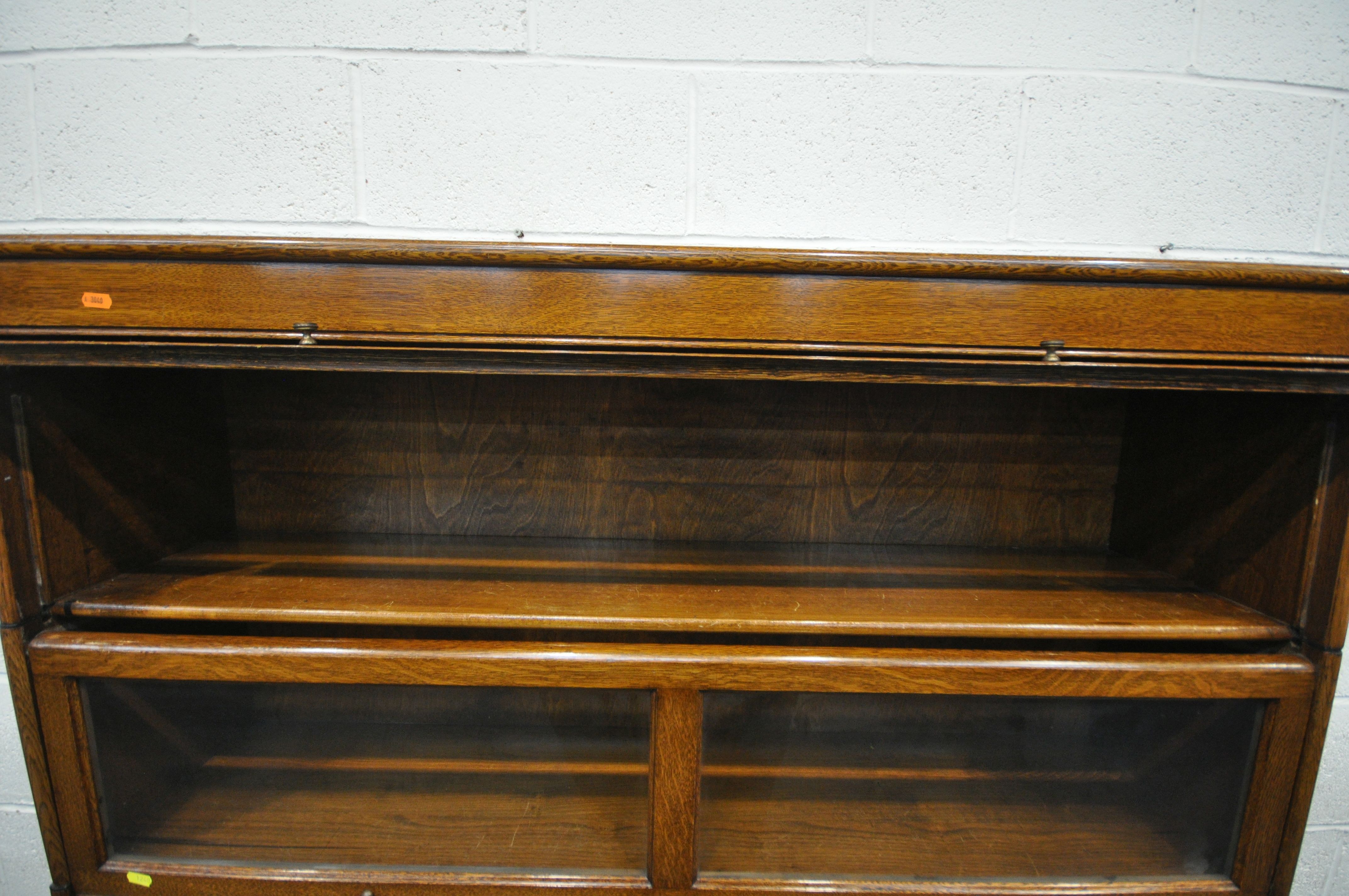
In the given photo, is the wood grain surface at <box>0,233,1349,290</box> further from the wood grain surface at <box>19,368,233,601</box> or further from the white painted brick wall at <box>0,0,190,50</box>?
the white painted brick wall at <box>0,0,190,50</box>

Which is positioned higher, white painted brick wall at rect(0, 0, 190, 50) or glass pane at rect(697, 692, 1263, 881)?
white painted brick wall at rect(0, 0, 190, 50)

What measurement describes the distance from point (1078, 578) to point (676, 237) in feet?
1.94

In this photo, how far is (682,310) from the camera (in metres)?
0.49

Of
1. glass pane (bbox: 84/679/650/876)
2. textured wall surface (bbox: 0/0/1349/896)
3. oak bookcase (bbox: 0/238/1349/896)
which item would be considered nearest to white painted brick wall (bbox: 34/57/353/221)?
textured wall surface (bbox: 0/0/1349/896)

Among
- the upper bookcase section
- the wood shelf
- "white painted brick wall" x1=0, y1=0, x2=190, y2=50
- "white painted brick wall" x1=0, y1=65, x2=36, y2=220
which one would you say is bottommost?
the wood shelf

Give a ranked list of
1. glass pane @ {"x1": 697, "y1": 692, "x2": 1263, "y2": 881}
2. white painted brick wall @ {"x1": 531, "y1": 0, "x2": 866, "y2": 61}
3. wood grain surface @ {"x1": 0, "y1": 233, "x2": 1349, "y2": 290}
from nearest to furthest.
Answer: wood grain surface @ {"x1": 0, "y1": 233, "x2": 1349, "y2": 290} → glass pane @ {"x1": 697, "y1": 692, "x2": 1263, "y2": 881} → white painted brick wall @ {"x1": 531, "y1": 0, "x2": 866, "y2": 61}

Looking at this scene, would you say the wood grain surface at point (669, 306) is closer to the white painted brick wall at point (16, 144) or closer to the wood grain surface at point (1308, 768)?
the wood grain surface at point (1308, 768)

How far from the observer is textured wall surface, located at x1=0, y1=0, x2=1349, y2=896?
0.72m

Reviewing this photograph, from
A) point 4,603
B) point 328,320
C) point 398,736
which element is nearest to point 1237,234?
point 328,320

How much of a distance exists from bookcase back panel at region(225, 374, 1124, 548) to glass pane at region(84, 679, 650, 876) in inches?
8.2

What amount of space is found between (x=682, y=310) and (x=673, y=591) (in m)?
A: 0.28

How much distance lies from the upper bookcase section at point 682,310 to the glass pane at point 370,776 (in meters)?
0.33

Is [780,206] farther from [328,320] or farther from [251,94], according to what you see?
[251,94]

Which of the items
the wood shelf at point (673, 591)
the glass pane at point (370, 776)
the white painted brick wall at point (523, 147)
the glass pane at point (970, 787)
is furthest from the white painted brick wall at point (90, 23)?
the glass pane at point (970, 787)
